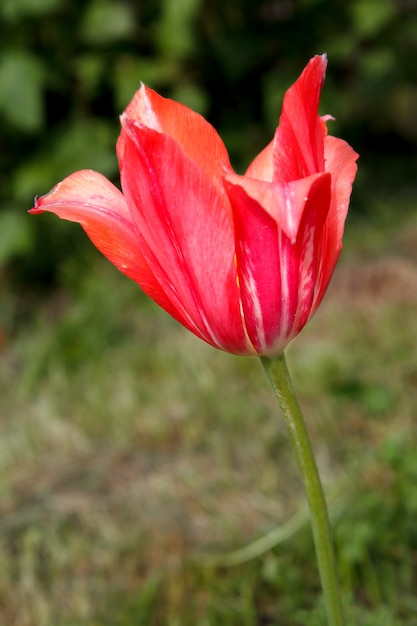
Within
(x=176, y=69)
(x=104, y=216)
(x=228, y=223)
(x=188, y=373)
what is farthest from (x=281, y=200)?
(x=176, y=69)

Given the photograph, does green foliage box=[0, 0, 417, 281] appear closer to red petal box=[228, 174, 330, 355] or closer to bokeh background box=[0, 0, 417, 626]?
bokeh background box=[0, 0, 417, 626]

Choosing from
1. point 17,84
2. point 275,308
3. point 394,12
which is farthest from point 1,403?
point 394,12

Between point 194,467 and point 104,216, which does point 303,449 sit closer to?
point 104,216

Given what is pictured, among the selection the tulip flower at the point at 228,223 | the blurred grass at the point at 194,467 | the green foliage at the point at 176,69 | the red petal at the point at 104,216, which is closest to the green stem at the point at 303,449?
the tulip flower at the point at 228,223

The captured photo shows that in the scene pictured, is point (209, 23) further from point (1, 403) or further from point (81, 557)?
point (81, 557)

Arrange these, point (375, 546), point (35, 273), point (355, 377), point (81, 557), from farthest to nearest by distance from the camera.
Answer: point (35, 273) → point (355, 377) → point (81, 557) → point (375, 546)

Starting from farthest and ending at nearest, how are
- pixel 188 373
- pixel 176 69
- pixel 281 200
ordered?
pixel 176 69 < pixel 188 373 < pixel 281 200
